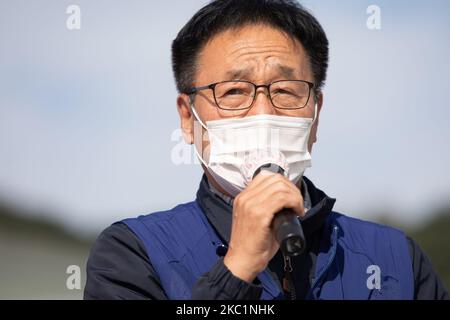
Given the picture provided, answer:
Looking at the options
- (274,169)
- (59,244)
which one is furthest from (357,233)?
(59,244)

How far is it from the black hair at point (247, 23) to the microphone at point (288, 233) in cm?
96

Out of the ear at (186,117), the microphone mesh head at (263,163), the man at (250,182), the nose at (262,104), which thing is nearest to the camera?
the microphone mesh head at (263,163)

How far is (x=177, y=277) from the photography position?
8.39 ft

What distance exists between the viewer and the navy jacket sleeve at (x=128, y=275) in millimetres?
2492

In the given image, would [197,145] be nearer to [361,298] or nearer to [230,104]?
[230,104]

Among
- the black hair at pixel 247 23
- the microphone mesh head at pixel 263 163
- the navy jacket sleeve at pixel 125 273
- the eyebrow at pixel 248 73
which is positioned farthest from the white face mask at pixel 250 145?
the navy jacket sleeve at pixel 125 273

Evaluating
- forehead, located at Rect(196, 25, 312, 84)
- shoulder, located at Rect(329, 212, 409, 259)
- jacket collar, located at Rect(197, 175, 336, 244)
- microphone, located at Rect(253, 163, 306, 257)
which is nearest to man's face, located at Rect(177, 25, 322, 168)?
forehead, located at Rect(196, 25, 312, 84)

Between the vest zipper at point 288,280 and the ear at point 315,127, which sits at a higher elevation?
the ear at point 315,127

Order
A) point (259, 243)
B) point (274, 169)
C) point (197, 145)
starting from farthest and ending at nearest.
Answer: point (197, 145) → point (274, 169) → point (259, 243)

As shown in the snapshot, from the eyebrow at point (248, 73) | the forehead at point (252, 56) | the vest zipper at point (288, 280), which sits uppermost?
the forehead at point (252, 56)

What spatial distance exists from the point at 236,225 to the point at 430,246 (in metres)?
8.25

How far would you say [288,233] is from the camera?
2014 millimetres

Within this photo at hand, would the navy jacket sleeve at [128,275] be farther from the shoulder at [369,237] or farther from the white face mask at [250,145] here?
the white face mask at [250,145]

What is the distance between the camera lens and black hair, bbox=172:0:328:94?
9.52ft
